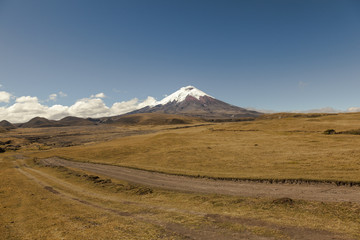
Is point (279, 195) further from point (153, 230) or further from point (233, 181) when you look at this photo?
point (153, 230)

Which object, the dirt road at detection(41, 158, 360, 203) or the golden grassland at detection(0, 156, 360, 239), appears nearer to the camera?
the golden grassland at detection(0, 156, 360, 239)

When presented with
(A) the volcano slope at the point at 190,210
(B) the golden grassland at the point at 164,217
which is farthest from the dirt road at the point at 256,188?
(B) the golden grassland at the point at 164,217

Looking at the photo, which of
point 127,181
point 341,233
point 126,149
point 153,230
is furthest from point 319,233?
point 126,149

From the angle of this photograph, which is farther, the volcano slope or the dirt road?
the dirt road

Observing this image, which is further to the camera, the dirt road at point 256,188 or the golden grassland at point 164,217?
the dirt road at point 256,188

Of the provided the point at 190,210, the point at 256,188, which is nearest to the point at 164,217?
the point at 190,210

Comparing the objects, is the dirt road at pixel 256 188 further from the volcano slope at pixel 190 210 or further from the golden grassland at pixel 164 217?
the golden grassland at pixel 164 217

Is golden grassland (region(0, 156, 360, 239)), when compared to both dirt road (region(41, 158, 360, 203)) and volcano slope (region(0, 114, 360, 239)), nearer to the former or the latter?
volcano slope (region(0, 114, 360, 239))

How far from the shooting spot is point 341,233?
11.4 metres

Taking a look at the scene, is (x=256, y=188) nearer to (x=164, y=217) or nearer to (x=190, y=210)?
(x=190, y=210)

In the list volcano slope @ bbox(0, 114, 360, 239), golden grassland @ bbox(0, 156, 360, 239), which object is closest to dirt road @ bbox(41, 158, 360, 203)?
Result: volcano slope @ bbox(0, 114, 360, 239)

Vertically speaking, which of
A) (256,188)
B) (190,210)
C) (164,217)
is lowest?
(256,188)

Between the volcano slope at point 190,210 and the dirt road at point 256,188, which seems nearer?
the volcano slope at point 190,210

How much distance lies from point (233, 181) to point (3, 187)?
3358 centimetres
